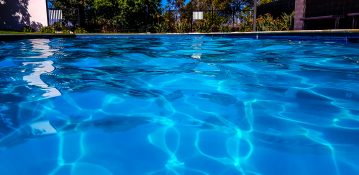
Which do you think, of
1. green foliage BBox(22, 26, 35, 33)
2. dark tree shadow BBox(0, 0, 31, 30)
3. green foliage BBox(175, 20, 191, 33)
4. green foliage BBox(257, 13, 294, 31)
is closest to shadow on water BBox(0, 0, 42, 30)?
dark tree shadow BBox(0, 0, 31, 30)

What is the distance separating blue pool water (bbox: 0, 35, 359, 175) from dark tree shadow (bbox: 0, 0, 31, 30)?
15091 millimetres

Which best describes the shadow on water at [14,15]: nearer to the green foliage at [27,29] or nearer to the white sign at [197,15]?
the green foliage at [27,29]

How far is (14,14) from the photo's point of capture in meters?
17.9

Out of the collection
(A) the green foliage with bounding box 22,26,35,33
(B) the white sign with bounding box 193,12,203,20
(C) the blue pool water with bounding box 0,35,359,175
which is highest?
(B) the white sign with bounding box 193,12,203,20

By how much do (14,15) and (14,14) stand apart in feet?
0.18

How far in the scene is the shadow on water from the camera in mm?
17750

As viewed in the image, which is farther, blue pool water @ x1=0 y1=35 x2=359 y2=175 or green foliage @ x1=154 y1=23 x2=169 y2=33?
green foliage @ x1=154 y1=23 x2=169 y2=33

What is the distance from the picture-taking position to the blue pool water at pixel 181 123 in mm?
1939

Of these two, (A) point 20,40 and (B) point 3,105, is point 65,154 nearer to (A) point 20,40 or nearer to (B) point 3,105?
(B) point 3,105

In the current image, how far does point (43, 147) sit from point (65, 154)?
0.69ft

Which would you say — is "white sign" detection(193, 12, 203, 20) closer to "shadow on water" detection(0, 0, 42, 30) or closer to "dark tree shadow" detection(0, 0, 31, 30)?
"shadow on water" detection(0, 0, 42, 30)

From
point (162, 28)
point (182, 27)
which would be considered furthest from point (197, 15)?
point (162, 28)

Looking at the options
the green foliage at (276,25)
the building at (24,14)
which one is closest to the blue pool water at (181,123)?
the green foliage at (276,25)

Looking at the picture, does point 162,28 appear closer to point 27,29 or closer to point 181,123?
point 27,29
